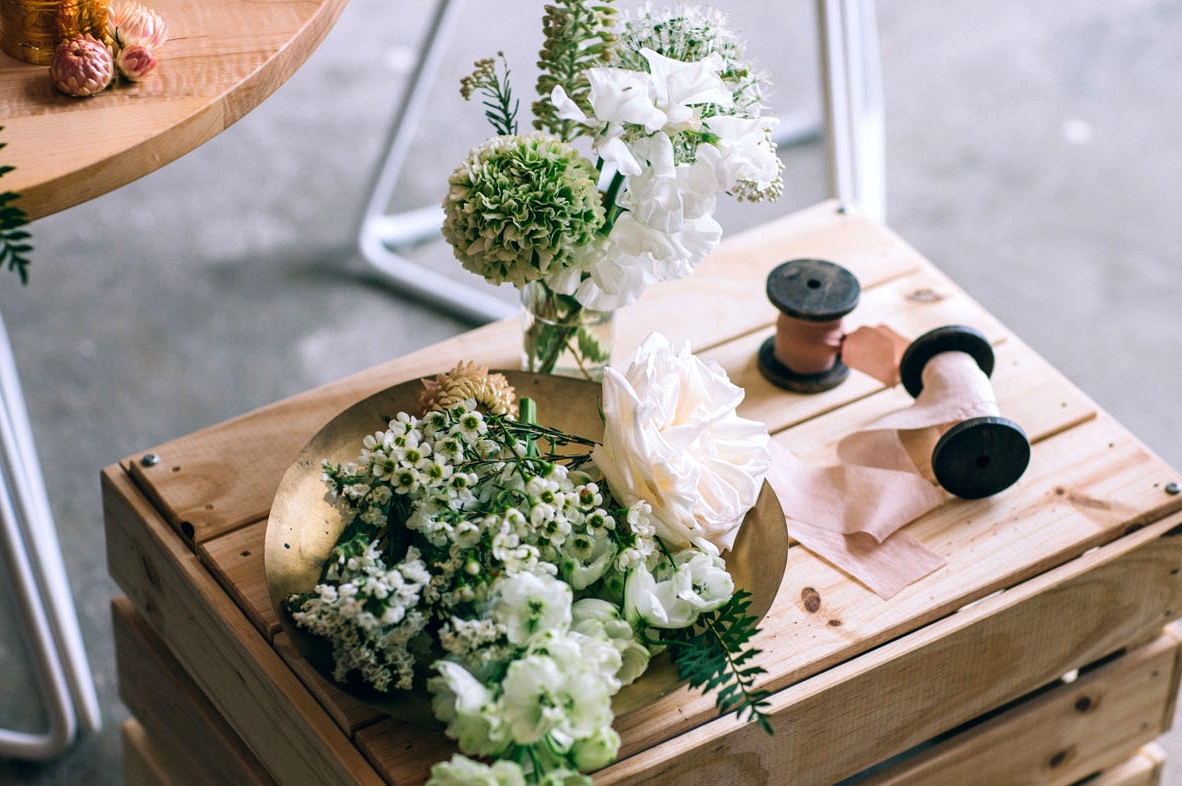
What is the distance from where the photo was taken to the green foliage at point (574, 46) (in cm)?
98

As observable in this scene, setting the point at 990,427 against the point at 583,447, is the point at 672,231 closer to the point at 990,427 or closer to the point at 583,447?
the point at 583,447

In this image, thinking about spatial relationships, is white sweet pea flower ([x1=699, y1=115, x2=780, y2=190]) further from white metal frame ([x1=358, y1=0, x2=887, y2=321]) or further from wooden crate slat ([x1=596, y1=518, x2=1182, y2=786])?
white metal frame ([x1=358, y1=0, x2=887, y2=321])

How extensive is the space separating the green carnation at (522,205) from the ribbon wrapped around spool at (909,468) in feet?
1.02

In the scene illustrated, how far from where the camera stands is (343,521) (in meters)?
0.95

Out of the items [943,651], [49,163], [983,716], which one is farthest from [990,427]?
[49,163]

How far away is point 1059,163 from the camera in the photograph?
7.89 ft

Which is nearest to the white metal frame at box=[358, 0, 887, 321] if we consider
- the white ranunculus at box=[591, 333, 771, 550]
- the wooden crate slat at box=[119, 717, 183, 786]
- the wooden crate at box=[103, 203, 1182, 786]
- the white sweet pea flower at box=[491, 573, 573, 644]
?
the wooden crate at box=[103, 203, 1182, 786]

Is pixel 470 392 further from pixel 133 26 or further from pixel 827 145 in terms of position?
pixel 827 145

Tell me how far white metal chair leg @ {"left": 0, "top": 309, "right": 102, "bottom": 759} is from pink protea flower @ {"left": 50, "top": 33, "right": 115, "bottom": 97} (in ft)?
1.40

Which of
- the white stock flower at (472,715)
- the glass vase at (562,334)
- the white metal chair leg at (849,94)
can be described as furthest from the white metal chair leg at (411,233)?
the white stock flower at (472,715)

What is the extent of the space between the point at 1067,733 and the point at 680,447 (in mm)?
575

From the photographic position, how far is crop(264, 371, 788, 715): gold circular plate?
0.86m

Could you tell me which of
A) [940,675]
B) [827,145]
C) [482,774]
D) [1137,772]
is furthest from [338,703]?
[827,145]

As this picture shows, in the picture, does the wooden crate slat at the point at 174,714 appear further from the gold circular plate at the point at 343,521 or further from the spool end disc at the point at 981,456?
the spool end disc at the point at 981,456
